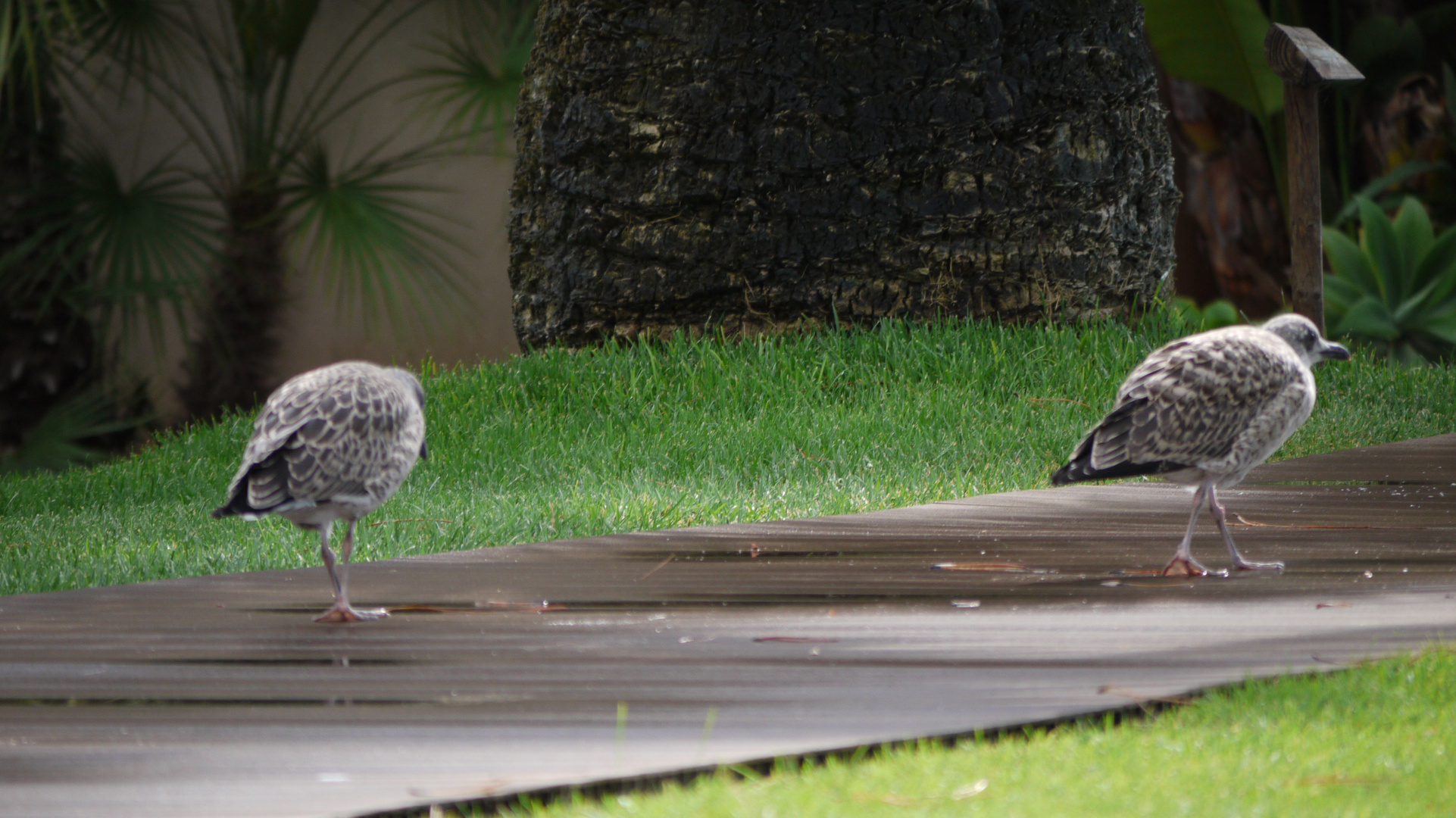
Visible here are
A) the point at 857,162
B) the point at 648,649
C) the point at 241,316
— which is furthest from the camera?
the point at 241,316

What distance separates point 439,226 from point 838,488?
5901 millimetres

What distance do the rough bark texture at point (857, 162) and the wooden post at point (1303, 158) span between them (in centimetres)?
70

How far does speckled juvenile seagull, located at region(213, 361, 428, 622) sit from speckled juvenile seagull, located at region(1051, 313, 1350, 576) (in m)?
1.64

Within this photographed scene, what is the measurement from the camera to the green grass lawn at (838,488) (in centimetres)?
214

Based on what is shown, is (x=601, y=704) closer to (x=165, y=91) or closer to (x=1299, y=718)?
(x=1299, y=718)

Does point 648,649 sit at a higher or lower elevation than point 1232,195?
lower

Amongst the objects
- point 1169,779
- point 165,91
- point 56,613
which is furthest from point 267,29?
point 1169,779

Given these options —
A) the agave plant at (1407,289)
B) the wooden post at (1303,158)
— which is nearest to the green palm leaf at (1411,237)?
the agave plant at (1407,289)

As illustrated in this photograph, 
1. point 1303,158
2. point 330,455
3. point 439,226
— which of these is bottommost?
point 330,455

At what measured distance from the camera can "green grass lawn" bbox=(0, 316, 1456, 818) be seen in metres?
2.14

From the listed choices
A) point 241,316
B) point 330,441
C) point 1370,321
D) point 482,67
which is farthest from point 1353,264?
point 330,441

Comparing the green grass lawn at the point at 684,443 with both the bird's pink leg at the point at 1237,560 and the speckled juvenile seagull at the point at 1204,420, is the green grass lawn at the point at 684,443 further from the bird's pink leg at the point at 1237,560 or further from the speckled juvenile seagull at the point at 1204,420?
the bird's pink leg at the point at 1237,560

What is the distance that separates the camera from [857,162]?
7.40m

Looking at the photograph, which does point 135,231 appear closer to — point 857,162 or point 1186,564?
point 857,162
